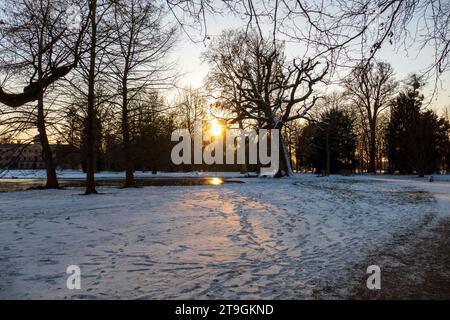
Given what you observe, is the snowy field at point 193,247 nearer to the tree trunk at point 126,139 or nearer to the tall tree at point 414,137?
the tree trunk at point 126,139

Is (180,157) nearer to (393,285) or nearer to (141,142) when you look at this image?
(141,142)

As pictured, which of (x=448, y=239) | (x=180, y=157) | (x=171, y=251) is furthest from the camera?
(x=180, y=157)

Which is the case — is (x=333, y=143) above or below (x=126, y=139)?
above

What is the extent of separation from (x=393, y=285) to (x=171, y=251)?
3577 millimetres

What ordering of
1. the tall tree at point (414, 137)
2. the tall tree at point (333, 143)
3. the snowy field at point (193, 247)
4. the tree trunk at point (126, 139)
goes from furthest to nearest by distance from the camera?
the tall tree at point (333, 143) → the tall tree at point (414, 137) → the tree trunk at point (126, 139) → the snowy field at point (193, 247)

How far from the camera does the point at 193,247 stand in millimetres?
6559

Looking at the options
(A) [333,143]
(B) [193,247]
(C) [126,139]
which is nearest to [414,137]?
(A) [333,143]

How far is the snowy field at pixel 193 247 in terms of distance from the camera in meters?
4.49

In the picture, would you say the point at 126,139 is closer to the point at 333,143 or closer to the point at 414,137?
the point at 414,137

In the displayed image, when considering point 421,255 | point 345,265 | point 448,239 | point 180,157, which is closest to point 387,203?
point 448,239

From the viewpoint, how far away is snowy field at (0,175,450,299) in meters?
4.49

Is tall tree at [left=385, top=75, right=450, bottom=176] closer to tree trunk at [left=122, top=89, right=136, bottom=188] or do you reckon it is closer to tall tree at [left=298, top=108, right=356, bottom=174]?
tall tree at [left=298, top=108, right=356, bottom=174]

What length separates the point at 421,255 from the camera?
6.01m

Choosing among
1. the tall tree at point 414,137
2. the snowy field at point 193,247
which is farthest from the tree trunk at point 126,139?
the tall tree at point 414,137
